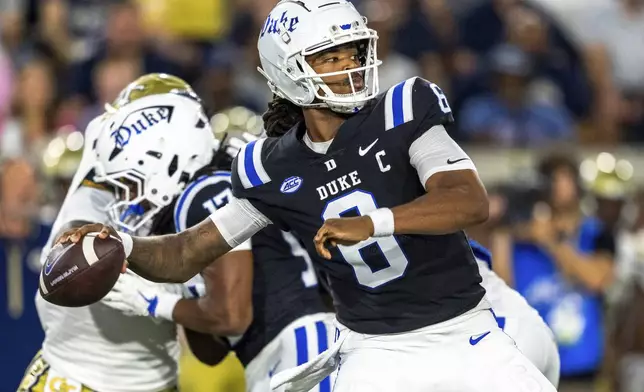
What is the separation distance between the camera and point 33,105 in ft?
30.8

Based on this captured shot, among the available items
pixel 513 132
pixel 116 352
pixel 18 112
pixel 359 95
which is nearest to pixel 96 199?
pixel 116 352

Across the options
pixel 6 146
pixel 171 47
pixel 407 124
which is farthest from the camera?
pixel 171 47

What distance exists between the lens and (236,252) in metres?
4.70

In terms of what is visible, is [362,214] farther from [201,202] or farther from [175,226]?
[175,226]

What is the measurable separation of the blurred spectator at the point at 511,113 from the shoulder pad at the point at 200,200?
508 centimetres

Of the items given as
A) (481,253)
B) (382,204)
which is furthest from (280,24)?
(481,253)

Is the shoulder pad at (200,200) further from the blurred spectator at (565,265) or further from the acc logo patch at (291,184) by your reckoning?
the blurred spectator at (565,265)

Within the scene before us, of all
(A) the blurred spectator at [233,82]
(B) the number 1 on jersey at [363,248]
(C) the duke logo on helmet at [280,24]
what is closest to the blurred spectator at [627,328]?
(A) the blurred spectator at [233,82]

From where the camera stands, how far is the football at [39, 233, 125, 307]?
13.5 feet

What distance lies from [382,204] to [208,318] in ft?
3.22

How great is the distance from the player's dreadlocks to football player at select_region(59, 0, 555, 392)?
13 centimetres

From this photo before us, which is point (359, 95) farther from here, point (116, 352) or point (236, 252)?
point (116, 352)

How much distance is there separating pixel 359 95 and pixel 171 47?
240 inches

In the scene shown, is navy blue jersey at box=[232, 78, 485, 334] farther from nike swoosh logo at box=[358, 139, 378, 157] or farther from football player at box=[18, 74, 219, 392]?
football player at box=[18, 74, 219, 392]
